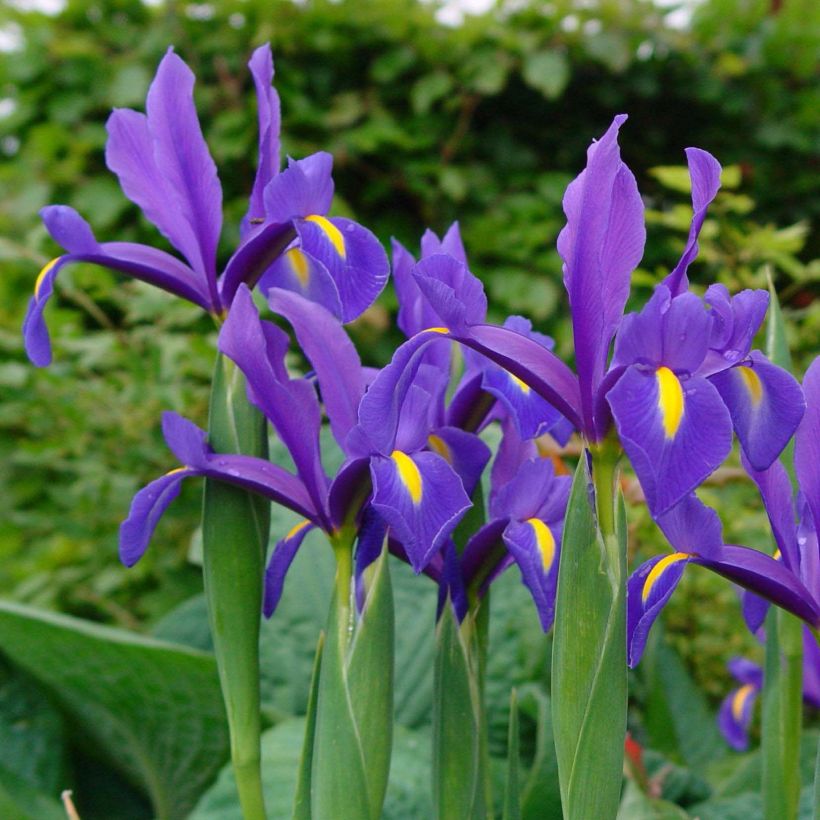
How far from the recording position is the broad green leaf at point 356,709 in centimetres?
67

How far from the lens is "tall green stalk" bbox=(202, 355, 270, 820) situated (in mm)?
744

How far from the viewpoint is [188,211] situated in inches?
30.9

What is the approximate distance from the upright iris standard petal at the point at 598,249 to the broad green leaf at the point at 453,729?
202 mm

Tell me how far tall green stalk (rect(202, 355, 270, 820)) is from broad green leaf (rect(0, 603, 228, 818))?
35cm

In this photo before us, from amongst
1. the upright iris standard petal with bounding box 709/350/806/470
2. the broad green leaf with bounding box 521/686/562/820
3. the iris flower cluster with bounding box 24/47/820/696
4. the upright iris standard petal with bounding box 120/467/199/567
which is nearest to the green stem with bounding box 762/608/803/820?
the iris flower cluster with bounding box 24/47/820/696

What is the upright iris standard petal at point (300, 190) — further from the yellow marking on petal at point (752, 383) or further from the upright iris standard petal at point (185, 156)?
the yellow marking on petal at point (752, 383)

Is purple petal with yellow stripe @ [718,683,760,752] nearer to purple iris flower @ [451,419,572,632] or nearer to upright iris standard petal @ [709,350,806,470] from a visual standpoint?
purple iris flower @ [451,419,572,632]

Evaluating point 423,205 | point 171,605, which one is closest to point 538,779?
point 171,605

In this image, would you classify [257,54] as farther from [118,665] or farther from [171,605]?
[171,605]

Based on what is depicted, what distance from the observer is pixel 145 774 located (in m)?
1.31

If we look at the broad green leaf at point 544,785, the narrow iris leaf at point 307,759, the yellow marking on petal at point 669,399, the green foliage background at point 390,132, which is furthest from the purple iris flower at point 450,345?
the green foliage background at point 390,132

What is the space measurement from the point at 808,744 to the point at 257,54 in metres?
1.10

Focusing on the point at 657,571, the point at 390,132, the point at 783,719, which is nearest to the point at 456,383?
the point at 657,571

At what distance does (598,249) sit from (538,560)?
0.71 feet
